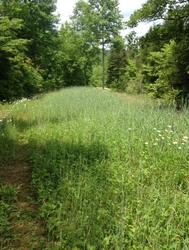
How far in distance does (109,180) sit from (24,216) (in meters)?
1.15

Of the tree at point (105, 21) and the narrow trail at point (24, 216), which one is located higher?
the tree at point (105, 21)

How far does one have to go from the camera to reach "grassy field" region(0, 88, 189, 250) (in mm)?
3375

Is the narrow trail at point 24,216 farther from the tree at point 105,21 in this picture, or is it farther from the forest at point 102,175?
the tree at point 105,21

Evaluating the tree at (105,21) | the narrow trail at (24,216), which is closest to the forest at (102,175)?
the narrow trail at (24,216)

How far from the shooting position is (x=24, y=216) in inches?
160

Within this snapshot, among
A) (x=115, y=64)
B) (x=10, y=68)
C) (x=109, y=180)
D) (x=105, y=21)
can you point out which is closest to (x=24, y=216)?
(x=109, y=180)

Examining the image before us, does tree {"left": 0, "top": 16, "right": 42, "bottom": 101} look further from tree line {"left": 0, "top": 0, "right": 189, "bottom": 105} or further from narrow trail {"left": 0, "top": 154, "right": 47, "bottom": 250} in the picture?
narrow trail {"left": 0, "top": 154, "right": 47, "bottom": 250}

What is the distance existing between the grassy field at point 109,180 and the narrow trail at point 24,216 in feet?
0.20

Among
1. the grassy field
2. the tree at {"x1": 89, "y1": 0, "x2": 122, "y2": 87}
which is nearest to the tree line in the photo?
the tree at {"x1": 89, "y1": 0, "x2": 122, "y2": 87}

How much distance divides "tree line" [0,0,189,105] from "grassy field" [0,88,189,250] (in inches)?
207

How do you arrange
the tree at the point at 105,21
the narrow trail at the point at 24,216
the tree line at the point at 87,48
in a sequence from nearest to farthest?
the narrow trail at the point at 24,216, the tree line at the point at 87,48, the tree at the point at 105,21

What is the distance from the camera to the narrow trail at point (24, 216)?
3.56m

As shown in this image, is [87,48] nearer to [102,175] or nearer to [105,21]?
[105,21]

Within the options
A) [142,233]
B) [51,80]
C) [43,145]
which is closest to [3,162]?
[43,145]
